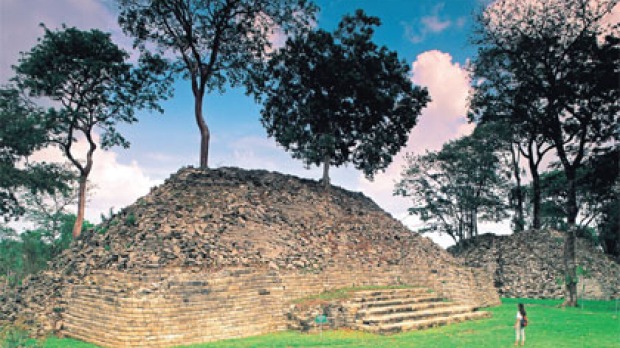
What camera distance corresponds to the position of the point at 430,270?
17.0 metres

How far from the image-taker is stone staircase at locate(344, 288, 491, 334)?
11.7 metres

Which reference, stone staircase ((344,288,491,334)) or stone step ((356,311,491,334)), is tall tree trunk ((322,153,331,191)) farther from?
stone step ((356,311,491,334))

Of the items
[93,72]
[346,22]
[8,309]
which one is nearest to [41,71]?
[93,72]

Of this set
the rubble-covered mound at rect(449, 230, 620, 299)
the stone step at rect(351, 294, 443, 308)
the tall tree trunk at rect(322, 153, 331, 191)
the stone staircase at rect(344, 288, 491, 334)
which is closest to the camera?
the stone staircase at rect(344, 288, 491, 334)

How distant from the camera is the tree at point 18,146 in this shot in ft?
63.5

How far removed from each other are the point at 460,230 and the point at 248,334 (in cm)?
2232

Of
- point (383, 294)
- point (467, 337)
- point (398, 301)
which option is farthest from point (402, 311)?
point (467, 337)

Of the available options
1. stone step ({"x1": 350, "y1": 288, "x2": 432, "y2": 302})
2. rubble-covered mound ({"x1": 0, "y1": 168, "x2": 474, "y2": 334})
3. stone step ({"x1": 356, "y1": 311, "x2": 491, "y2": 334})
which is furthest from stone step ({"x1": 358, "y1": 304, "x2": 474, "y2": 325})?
rubble-covered mound ({"x1": 0, "y1": 168, "x2": 474, "y2": 334})

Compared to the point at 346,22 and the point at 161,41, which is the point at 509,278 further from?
the point at 161,41

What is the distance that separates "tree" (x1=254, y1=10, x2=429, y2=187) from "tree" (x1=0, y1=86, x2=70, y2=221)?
9.53 metres

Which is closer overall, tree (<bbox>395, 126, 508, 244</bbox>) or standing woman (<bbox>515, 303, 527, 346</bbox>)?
standing woman (<bbox>515, 303, 527, 346</bbox>)

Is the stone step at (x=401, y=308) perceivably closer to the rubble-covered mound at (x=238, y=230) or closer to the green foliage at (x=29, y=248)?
the rubble-covered mound at (x=238, y=230)

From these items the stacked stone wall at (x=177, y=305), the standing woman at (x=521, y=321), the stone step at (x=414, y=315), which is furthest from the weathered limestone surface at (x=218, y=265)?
the standing woman at (x=521, y=321)

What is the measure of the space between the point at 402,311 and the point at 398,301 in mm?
504
